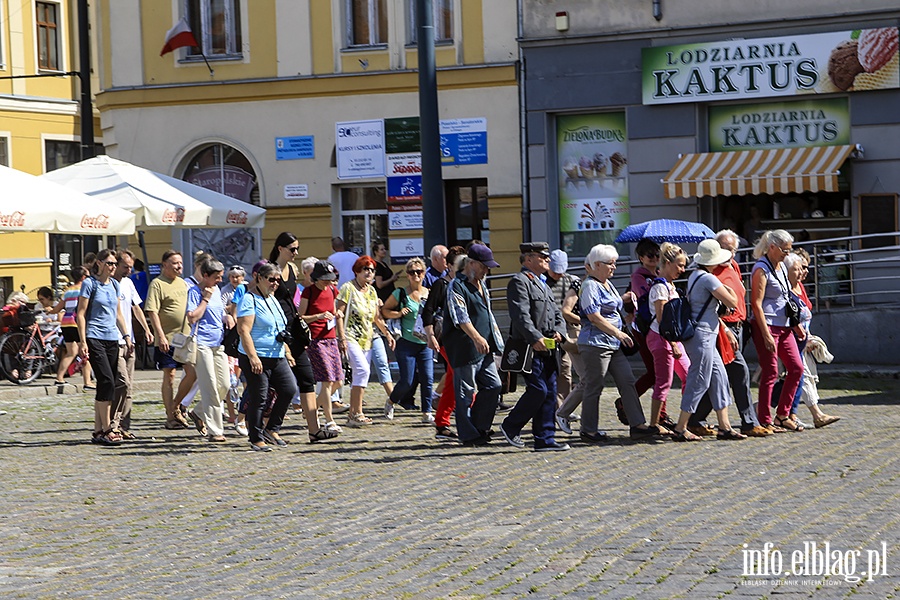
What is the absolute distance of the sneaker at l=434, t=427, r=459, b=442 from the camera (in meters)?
12.6

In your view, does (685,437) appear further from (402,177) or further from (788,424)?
(402,177)

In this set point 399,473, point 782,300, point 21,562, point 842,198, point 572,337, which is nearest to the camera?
point 21,562

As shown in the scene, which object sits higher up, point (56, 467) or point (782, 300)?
point (782, 300)

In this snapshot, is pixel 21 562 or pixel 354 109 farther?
pixel 354 109

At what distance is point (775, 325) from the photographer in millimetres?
12305

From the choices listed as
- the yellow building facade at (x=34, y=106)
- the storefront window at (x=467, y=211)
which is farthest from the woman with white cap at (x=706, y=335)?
the yellow building facade at (x=34, y=106)

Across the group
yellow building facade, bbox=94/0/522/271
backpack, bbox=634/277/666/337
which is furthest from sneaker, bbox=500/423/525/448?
yellow building facade, bbox=94/0/522/271

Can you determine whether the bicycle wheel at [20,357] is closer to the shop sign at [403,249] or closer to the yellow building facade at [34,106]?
the shop sign at [403,249]

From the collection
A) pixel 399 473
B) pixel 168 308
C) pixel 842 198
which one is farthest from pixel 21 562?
pixel 842 198

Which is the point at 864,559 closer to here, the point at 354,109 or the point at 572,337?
the point at 572,337

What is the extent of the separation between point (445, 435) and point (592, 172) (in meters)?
12.5

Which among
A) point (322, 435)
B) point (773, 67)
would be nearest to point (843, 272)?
point (773, 67)

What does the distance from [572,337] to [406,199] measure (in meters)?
12.5

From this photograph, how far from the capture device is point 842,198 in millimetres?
22516
